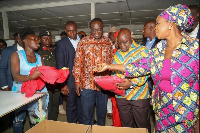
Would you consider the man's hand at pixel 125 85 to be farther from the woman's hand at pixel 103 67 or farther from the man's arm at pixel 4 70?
the man's arm at pixel 4 70

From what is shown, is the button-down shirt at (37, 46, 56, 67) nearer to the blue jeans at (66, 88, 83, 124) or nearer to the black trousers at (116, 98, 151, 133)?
the blue jeans at (66, 88, 83, 124)

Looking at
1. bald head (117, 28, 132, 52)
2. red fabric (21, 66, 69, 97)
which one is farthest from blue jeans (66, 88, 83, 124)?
bald head (117, 28, 132, 52)

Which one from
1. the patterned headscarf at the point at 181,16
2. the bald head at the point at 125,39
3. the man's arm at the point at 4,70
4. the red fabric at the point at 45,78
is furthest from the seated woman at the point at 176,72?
the man's arm at the point at 4,70

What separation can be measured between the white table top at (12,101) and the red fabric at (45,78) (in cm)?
8

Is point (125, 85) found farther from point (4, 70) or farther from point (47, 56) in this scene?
point (4, 70)

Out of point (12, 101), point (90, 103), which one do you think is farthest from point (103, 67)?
point (12, 101)

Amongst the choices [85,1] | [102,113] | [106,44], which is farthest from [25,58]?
[85,1]

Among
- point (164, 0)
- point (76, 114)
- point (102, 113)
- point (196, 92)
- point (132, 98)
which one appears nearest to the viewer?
point (196, 92)

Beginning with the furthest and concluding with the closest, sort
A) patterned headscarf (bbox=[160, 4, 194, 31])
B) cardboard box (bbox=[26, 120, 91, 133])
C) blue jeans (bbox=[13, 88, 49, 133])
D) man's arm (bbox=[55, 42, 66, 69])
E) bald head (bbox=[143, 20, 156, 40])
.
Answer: bald head (bbox=[143, 20, 156, 40]) < man's arm (bbox=[55, 42, 66, 69]) < blue jeans (bbox=[13, 88, 49, 133]) < cardboard box (bbox=[26, 120, 91, 133]) < patterned headscarf (bbox=[160, 4, 194, 31])

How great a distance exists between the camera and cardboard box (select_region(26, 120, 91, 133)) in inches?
54.8

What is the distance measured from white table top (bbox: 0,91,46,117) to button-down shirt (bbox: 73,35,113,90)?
0.77 metres

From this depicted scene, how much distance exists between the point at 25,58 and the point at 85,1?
355 centimetres

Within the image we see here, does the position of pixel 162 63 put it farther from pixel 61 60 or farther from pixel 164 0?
pixel 164 0

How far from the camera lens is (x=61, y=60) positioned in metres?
2.59
